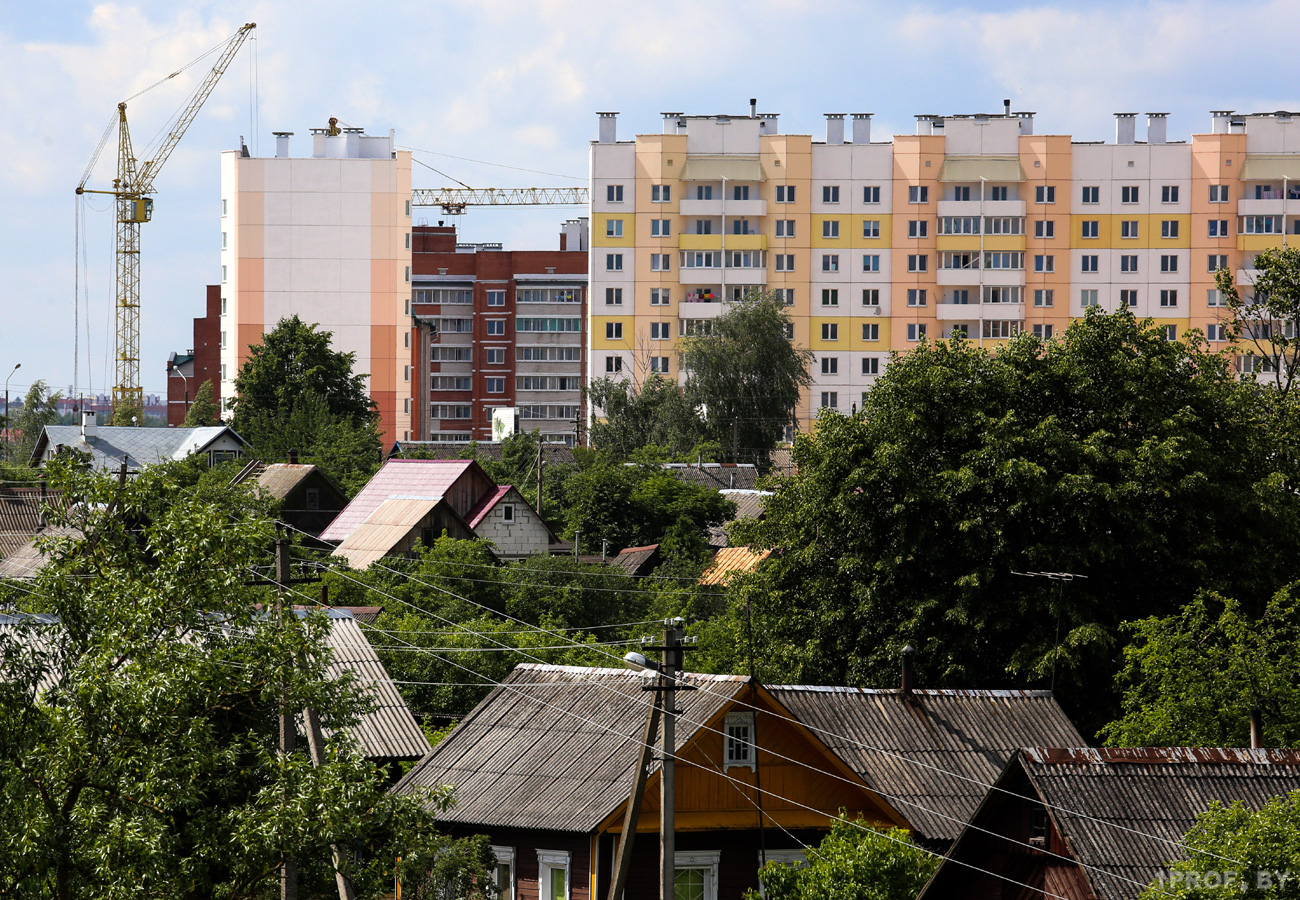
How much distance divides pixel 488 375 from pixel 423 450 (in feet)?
153

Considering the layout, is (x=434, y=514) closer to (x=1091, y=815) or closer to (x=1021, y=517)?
(x=1021, y=517)

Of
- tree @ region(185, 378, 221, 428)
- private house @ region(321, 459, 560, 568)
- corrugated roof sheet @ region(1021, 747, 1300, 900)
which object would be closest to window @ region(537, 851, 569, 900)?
corrugated roof sheet @ region(1021, 747, 1300, 900)

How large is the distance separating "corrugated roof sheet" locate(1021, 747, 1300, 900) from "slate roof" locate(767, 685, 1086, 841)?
Result: 17.5ft

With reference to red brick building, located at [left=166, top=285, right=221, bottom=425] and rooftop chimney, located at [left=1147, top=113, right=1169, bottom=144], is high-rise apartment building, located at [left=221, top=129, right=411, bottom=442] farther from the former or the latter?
rooftop chimney, located at [left=1147, top=113, right=1169, bottom=144]

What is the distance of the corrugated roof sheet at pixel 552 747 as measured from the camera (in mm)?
23953

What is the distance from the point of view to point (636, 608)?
48250 millimetres

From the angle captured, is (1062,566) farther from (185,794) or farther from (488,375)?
(488,375)

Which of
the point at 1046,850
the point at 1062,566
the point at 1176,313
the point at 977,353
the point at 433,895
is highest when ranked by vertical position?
the point at 1176,313

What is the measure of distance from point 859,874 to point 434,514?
38847 millimetres

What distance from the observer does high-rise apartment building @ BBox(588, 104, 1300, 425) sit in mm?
103875

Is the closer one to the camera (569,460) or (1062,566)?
(1062,566)

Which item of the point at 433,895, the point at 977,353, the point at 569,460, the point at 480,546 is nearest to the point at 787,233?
the point at 569,460

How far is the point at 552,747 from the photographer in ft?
84.7

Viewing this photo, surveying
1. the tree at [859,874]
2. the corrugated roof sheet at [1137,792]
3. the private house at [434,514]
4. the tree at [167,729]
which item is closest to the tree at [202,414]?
the private house at [434,514]
